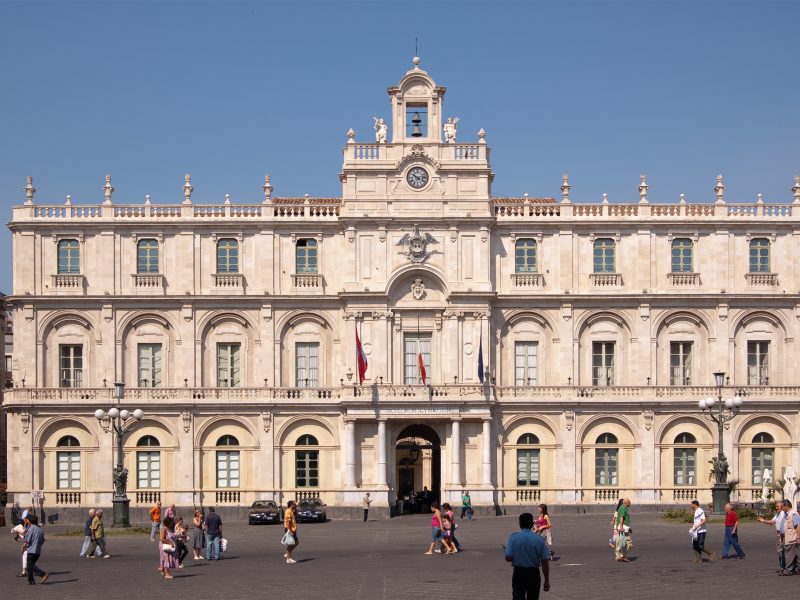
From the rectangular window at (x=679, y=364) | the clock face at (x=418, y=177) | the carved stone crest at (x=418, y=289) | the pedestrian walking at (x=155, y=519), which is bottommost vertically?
the pedestrian walking at (x=155, y=519)

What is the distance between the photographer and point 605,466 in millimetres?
76062

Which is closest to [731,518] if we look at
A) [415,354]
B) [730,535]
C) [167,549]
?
[730,535]

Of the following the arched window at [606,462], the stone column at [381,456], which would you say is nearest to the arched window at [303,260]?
the stone column at [381,456]

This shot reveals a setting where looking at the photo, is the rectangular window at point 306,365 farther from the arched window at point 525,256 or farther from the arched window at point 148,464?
the arched window at point 525,256

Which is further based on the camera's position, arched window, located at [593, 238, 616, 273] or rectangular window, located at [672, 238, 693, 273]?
rectangular window, located at [672, 238, 693, 273]

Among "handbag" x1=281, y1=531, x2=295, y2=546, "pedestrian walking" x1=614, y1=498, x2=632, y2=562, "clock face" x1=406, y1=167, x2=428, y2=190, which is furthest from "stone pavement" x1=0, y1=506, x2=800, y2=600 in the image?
"clock face" x1=406, y1=167, x2=428, y2=190

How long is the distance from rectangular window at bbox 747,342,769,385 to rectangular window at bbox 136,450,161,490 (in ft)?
110

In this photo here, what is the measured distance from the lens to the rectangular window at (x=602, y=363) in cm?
7688

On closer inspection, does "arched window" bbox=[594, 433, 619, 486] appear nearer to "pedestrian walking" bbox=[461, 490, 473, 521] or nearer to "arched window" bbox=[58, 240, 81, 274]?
"pedestrian walking" bbox=[461, 490, 473, 521]

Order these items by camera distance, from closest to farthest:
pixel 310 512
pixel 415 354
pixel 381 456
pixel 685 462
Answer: pixel 310 512 < pixel 381 456 < pixel 415 354 < pixel 685 462

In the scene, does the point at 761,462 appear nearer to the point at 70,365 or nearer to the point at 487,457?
the point at 487,457

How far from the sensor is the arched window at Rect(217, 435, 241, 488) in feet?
249

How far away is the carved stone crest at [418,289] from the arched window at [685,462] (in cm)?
1628

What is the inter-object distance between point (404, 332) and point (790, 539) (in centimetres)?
3956
